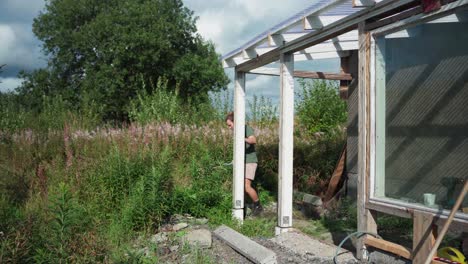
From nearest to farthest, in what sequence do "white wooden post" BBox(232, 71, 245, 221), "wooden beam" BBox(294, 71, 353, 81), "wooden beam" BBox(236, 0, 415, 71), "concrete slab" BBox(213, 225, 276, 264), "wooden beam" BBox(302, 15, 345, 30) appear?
"wooden beam" BBox(236, 0, 415, 71) < "concrete slab" BBox(213, 225, 276, 264) < "wooden beam" BBox(302, 15, 345, 30) < "wooden beam" BBox(294, 71, 353, 81) < "white wooden post" BBox(232, 71, 245, 221)

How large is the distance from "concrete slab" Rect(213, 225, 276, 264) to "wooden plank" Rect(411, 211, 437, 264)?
4.95ft

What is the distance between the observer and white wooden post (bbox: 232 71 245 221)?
8.08m

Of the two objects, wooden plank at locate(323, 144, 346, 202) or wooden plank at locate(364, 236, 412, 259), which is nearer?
wooden plank at locate(364, 236, 412, 259)

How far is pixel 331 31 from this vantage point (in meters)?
5.73

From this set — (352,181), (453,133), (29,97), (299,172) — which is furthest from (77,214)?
(29,97)

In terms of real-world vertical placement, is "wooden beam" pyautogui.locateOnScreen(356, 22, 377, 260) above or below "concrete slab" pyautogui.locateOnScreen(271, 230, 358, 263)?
above

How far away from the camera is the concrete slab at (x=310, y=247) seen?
17.7 ft

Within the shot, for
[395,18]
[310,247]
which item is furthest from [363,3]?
[310,247]

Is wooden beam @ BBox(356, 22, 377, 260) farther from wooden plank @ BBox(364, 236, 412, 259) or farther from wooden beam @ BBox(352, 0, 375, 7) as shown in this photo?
wooden beam @ BBox(352, 0, 375, 7)

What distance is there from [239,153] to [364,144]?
3.33 m

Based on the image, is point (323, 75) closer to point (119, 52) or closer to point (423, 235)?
point (423, 235)

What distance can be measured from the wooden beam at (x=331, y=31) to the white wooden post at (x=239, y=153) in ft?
2.28

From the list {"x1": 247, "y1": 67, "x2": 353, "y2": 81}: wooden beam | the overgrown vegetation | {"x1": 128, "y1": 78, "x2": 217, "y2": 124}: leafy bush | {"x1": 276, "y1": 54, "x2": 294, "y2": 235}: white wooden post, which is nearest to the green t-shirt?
the overgrown vegetation

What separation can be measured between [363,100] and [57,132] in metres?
7.69
